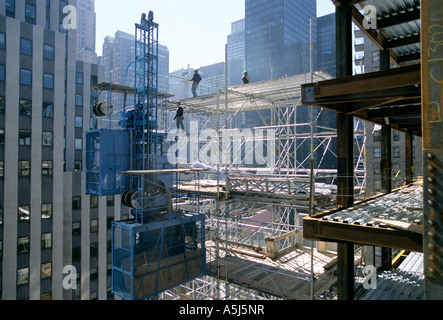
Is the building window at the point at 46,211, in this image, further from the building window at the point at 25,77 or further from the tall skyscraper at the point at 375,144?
the tall skyscraper at the point at 375,144

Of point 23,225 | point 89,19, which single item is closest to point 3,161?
point 23,225

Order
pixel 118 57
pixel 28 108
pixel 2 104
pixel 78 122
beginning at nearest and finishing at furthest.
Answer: pixel 2 104 < pixel 28 108 < pixel 78 122 < pixel 118 57

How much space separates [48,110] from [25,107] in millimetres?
2131

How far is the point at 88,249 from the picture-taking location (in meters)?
34.2

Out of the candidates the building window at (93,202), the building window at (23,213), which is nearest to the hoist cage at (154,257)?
the building window at (23,213)

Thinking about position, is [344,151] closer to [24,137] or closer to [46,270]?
[24,137]

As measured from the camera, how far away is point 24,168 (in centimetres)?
3034

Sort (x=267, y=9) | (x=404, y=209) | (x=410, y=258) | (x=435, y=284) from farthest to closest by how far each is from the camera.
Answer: (x=267, y=9)
(x=410, y=258)
(x=404, y=209)
(x=435, y=284)

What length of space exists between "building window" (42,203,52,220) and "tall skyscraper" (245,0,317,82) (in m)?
74.6

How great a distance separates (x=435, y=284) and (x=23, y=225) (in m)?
34.3

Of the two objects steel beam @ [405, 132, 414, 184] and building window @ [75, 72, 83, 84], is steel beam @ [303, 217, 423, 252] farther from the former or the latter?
building window @ [75, 72, 83, 84]

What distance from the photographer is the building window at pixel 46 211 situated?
3142cm

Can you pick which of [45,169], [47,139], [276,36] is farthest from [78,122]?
[276,36]

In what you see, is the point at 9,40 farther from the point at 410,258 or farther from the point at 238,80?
the point at 238,80
